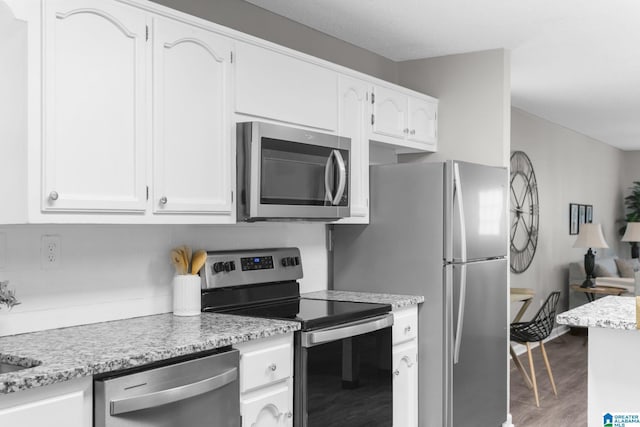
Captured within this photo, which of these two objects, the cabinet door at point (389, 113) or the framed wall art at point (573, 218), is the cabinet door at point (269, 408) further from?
the framed wall art at point (573, 218)

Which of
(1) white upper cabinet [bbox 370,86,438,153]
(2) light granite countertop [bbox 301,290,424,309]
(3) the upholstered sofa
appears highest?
(1) white upper cabinet [bbox 370,86,438,153]

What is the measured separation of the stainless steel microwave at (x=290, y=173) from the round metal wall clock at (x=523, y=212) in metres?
3.65

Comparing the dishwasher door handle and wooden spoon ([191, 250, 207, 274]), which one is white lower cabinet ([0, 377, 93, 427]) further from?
wooden spoon ([191, 250, 207, 274])

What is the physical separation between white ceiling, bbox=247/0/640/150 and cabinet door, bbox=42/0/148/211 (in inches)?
51.2

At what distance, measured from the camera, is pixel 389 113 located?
13.0 ft

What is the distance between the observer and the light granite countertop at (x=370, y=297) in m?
3.50

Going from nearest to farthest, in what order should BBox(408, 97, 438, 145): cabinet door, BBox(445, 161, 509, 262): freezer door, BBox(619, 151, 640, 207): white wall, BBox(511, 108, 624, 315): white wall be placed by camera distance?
BBox(445, 161, 509, 262): freezer door
BBox(408, 97, 438, 145): cabinet door
BBox(511, 108, 624, 315): white wall
BBox(619, 151, 640, 207): white wall

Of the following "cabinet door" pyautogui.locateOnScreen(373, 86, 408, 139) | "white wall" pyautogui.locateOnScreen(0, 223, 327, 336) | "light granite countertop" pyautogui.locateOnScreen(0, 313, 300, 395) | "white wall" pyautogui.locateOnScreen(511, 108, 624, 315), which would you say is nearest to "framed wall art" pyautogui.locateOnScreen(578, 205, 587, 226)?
"white wall" pyautogui.locateOnScreen(511, 108, 624, 315)

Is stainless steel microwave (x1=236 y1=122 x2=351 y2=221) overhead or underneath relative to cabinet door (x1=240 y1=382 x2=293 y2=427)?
overhead

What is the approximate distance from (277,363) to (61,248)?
0.94 metres

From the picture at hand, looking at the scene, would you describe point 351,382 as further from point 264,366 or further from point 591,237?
point 591,237

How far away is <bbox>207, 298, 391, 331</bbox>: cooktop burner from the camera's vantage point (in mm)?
2889

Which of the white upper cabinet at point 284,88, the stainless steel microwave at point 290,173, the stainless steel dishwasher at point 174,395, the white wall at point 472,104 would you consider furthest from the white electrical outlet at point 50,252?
the white wall at point 472,104

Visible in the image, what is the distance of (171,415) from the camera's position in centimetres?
216
